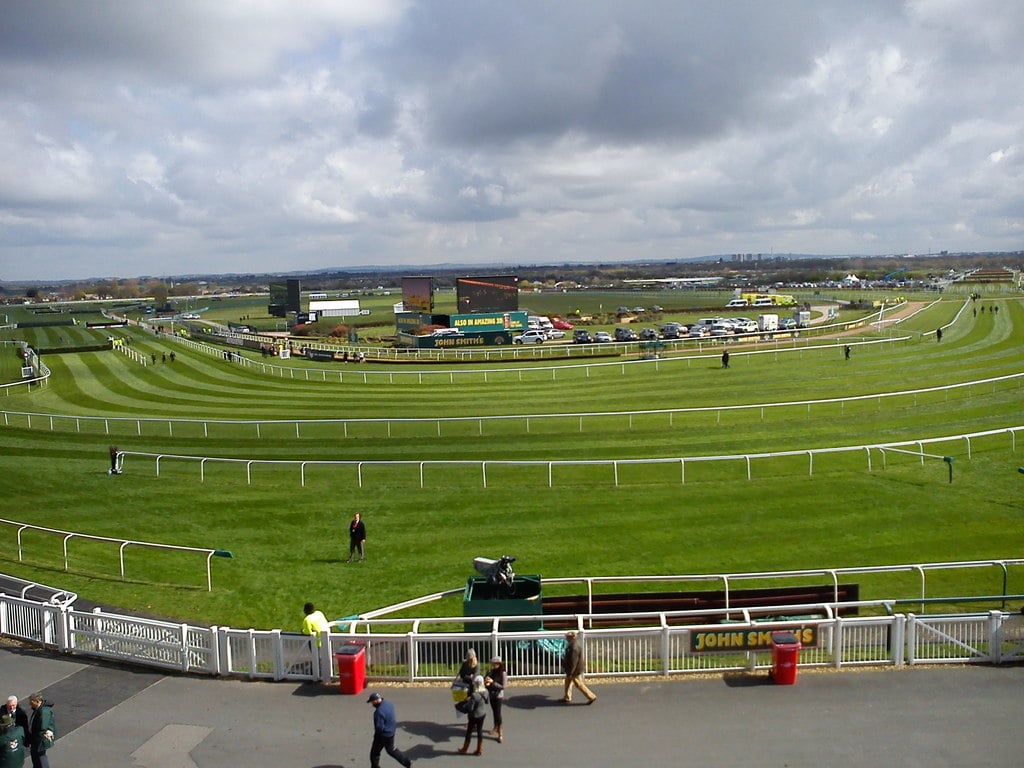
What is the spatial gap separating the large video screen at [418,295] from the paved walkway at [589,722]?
71.3 m

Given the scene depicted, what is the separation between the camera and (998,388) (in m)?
41.1

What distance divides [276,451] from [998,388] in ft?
109

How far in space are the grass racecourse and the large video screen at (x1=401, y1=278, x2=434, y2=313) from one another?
124 ft

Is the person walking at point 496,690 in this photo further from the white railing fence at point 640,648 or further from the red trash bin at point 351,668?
the red trash bin at point 351,668

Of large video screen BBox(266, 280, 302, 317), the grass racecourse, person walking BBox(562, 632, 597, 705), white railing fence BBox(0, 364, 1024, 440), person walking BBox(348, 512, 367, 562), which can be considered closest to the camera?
person walking BBox(562, 632, 597, 705)

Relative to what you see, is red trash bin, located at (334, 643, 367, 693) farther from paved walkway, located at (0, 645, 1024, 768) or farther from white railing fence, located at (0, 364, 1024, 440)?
white railing fence, located at (0, 364, 1024, 440)

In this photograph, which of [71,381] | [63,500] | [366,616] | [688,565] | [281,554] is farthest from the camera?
[71,381]

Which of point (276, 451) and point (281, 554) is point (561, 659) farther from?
point (276, 451)

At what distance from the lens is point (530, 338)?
7494 centimetres

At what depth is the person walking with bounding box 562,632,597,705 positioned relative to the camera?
12.1 metres

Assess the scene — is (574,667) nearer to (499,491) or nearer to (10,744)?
(10,744)

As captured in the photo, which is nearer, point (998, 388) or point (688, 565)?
point (688, 565)

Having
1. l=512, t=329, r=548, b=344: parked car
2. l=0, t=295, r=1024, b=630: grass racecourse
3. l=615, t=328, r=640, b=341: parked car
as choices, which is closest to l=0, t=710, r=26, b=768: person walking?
l=0, t=295, r=1024, b=630: grass racecourse

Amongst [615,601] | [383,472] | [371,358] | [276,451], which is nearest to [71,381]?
[371,358]
